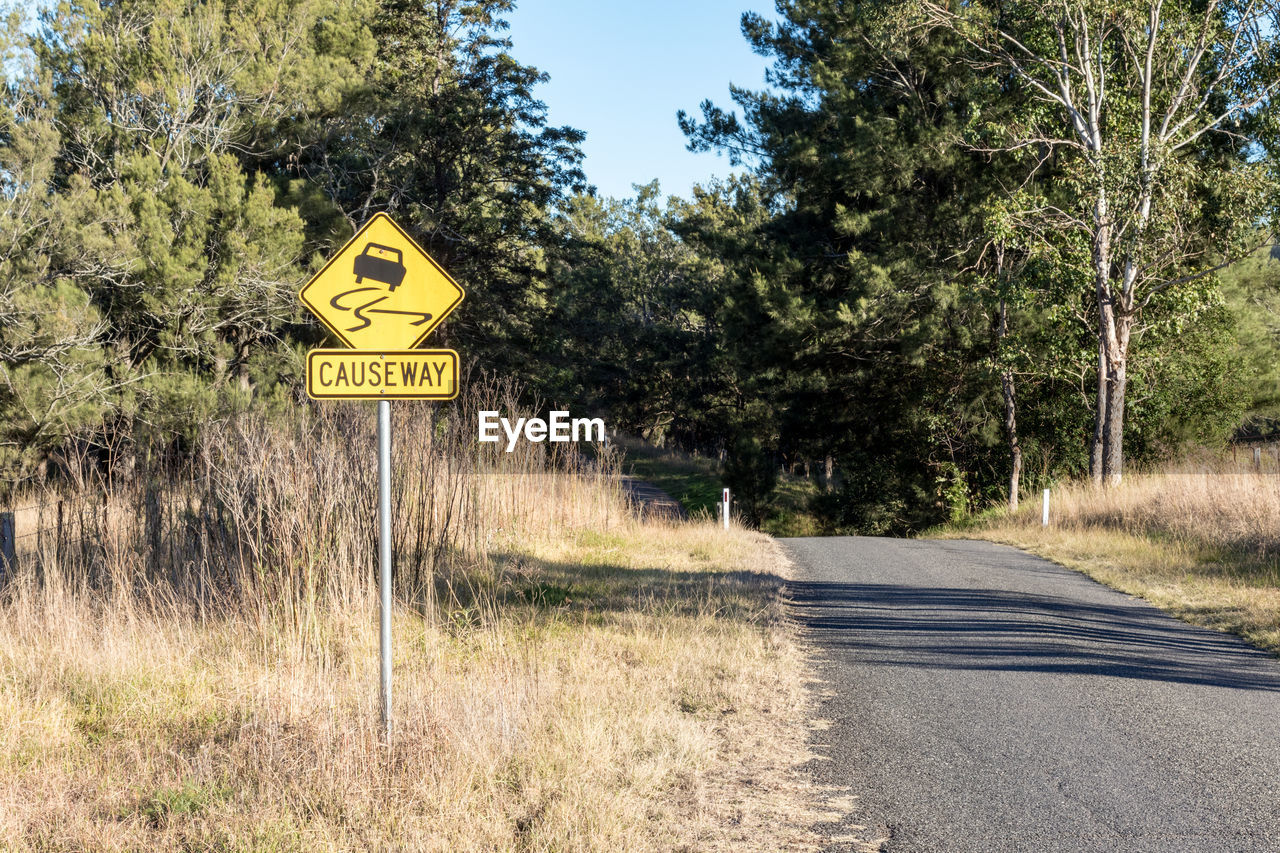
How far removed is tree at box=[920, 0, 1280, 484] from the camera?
21.4 m

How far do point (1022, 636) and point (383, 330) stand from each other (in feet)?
22.2

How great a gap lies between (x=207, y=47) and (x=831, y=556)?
19575mm

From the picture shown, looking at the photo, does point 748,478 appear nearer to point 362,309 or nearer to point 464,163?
point 464,163

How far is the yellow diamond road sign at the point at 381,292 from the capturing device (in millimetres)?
5484

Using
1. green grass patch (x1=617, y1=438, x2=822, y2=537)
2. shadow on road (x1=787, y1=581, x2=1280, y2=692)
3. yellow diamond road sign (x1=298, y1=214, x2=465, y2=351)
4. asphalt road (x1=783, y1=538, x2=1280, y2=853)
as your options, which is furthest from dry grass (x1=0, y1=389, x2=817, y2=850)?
green grass patch (x1=617, y1=438, x2=822, y2=537)

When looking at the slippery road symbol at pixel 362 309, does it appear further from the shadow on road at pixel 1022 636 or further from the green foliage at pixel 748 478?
the green foliage at pixel 748 478

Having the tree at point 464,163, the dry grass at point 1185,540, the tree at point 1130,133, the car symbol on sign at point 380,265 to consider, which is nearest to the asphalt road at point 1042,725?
the dry grass at point 1185,540

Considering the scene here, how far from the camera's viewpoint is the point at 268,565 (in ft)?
24.7

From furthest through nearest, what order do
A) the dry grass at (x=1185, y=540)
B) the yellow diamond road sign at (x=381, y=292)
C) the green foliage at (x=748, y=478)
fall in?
1. the green foliage at (x=748, y=478)
2. the dry grass at (x=1185, y=540)
3. the yellow diamond road sign at (x=381, y=292)

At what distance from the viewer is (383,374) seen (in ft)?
18.0

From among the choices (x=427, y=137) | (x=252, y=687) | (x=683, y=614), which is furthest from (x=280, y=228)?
(x=252, y=687)

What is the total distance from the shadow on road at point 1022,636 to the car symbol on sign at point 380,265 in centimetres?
509

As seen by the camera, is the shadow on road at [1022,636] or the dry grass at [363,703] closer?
the dry grass at [363,703]

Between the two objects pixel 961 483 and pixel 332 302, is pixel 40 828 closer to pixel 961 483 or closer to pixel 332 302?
pixel 332 302
